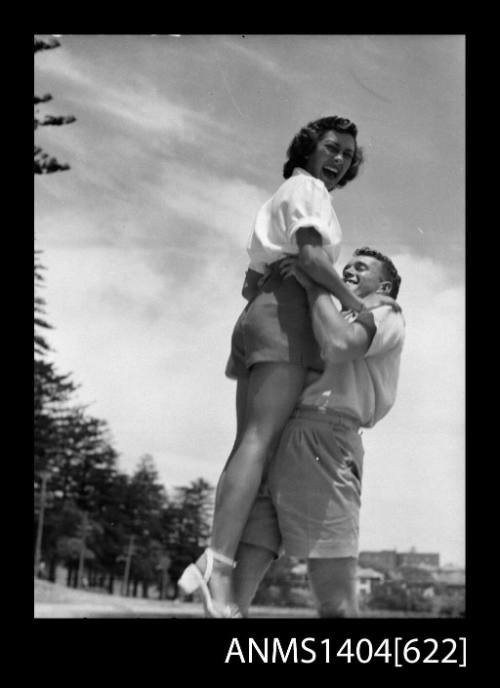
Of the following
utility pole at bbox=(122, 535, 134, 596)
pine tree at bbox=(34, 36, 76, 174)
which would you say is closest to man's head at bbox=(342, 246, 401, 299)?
pine tree at bbox=(34, 36, 76, 174)

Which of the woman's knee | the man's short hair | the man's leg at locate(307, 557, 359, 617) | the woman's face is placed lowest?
the woman's knee

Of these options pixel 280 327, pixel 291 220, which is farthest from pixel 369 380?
pixel 291 220

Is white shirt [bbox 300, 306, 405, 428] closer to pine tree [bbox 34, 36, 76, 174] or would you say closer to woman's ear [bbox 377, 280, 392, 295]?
woman's ear [bbox 377, 280, 392, 295]

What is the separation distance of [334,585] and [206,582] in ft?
1.57

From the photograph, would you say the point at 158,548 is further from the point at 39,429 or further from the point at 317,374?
the point at 317,374

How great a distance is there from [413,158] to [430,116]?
0.19 metres

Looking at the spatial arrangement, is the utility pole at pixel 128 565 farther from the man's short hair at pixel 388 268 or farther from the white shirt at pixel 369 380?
the man's short hair at pixel 388 268

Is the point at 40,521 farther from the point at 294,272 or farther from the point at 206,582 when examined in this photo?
the point at 294,272

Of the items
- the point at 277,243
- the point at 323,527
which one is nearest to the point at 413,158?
the point at 277,243

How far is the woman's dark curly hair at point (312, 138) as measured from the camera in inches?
205

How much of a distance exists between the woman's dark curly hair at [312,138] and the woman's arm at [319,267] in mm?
440

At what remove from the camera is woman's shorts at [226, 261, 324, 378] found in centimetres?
490

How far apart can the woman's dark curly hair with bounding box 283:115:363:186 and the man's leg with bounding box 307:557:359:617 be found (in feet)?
5.07

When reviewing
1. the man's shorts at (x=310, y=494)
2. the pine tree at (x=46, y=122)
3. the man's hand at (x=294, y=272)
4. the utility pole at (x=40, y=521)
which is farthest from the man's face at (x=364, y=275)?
the utility pole at (x=40, y=521)
